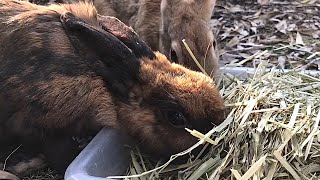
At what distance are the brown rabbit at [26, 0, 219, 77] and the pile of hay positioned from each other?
0.54 m

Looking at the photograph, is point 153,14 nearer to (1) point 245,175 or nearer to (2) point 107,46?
(2) point 107,46

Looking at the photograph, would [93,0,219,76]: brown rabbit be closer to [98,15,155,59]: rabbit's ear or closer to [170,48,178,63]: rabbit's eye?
[170,48,178,63]: rabbit's eye

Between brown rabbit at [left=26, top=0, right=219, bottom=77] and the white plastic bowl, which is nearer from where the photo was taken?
the white plastic bowl

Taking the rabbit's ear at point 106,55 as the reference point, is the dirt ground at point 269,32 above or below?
below

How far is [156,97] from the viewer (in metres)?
3.51

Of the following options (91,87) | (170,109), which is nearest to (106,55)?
(91,87)

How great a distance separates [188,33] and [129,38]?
78 centimetres

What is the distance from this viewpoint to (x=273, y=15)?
20.6 feet

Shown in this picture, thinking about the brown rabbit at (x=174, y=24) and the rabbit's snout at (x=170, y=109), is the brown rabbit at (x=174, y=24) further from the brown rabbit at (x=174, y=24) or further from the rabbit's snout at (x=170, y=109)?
the rabbit's snout at (x=170, y=109)

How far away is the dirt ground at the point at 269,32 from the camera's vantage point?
5.32m

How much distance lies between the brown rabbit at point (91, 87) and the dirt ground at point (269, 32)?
5.27 feet

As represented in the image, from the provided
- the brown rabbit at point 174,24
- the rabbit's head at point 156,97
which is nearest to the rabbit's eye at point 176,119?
the rabbit's head at point 156,97

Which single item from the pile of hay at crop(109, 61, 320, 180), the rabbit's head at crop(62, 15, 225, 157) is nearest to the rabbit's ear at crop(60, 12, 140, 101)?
the rabbit's head at crop(62, 15, 225, 157)

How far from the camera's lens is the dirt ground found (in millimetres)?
5321
